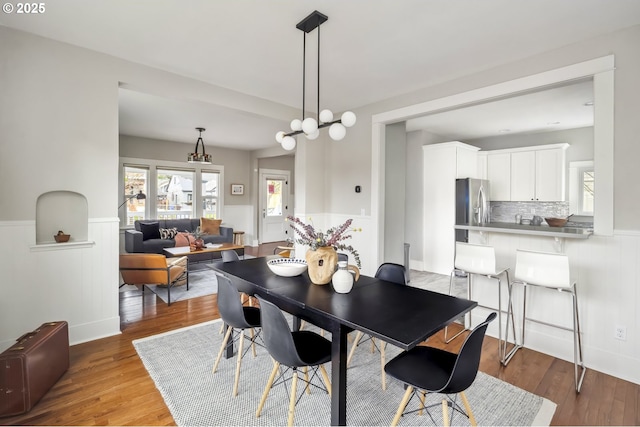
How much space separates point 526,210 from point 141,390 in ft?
22.4

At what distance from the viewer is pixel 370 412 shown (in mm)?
1977

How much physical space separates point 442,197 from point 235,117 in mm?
3901

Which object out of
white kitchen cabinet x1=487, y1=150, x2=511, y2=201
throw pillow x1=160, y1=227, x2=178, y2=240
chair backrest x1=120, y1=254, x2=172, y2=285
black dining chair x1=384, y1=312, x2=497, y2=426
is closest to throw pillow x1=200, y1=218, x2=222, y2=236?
throw pillow x1=160, y1=227, x2=178, y2=240

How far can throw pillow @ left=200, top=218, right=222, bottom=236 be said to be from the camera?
290 inches

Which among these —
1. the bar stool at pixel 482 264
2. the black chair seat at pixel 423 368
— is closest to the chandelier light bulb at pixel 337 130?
the black chair seat at pixel 423 368

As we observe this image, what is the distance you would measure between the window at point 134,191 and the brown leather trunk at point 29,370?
5031 millimetres

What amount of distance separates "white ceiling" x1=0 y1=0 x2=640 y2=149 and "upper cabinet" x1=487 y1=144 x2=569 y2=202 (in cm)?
341

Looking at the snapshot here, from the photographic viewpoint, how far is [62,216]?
3.03 m

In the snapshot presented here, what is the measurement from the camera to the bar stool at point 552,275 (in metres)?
2.47

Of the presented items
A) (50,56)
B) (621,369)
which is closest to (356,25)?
(50,56)

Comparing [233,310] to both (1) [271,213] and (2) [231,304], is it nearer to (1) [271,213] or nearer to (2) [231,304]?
(2) [231,304]

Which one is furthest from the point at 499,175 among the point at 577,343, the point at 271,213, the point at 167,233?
the point at 167,233

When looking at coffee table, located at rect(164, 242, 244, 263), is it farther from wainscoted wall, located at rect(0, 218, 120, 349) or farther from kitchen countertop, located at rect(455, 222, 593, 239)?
kitchen countertop, located at rect(455, 222, 593, 239)

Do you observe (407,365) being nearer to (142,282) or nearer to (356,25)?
(356,25)
